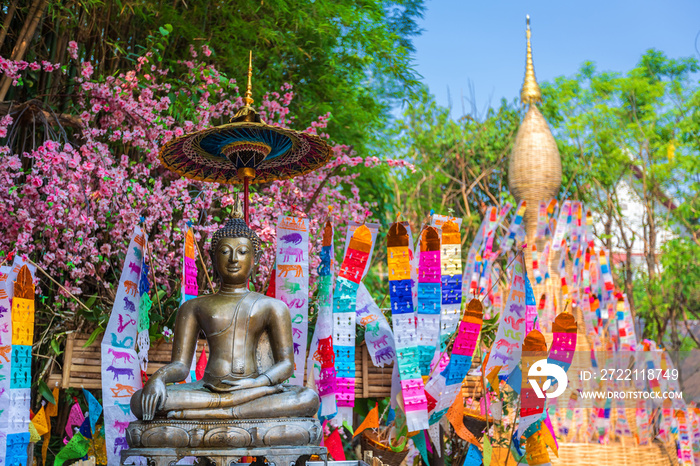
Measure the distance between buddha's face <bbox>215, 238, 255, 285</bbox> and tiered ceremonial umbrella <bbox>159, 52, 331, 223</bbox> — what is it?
0.63 m

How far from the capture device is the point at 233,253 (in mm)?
4242

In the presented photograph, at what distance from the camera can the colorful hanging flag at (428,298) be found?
4.60 m

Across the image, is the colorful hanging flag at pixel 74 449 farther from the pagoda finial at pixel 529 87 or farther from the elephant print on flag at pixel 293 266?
the pagoda finial at pixel 529 87

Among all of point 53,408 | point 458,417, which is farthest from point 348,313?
point 53,408

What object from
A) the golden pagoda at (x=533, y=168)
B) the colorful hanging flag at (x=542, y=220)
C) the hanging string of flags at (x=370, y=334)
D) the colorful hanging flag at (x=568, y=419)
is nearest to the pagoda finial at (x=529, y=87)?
the golden pagoda at (x=533, y=168)

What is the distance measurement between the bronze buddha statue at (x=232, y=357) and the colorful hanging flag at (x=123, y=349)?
19.4 inches

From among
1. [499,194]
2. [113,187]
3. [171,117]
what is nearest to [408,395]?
[113,187]

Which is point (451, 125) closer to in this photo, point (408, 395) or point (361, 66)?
point (361, 66)

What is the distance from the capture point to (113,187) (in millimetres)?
5688

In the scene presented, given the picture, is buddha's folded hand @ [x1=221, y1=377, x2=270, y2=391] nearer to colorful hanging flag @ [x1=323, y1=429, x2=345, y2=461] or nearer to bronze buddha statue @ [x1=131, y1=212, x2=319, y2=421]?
bronze buddha statue @ [x1=131, y1=212, x2=319, y2=421]

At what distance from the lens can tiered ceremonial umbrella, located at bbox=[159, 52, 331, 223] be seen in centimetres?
443

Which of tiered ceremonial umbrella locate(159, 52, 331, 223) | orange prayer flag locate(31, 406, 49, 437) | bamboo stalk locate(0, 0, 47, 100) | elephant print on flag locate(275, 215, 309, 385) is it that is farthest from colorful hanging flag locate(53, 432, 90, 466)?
bamboo stalk locate(0, 0, 47, 100)

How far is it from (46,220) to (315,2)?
347 cm

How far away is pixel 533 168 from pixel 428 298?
5.00 metres
